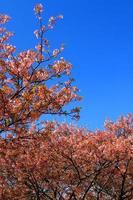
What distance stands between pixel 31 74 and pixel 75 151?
915cm

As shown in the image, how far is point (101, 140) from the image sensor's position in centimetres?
2198

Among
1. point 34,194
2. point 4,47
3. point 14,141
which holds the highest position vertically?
point 4,47

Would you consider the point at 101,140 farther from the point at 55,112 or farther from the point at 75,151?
the point at 55,112

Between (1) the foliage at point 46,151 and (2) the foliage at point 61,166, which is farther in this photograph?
(2) the foliage at point 61,166

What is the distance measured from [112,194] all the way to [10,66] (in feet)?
50.3

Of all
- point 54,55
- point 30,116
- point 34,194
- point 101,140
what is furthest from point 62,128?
point 30,116

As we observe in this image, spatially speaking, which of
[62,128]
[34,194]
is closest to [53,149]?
[34,194]

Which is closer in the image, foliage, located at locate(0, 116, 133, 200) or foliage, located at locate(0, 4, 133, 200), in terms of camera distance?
foliage, located at locate(0, 4, 133, 200)

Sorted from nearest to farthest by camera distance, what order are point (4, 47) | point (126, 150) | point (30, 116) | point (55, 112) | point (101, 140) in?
point (30, 116)
point (55, 112)
point (4, 47)
point (126, 150)
point (101, 140)

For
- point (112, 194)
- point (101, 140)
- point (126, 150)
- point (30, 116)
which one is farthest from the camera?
point (112, 194)

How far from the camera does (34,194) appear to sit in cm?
2045

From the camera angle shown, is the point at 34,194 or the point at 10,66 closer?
the point at 10,66

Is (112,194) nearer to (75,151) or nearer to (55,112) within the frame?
(75,151)

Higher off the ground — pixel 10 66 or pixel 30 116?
pixel 10 66
